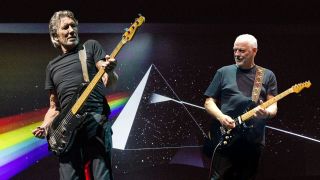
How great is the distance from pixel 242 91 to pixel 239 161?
19.5 inches

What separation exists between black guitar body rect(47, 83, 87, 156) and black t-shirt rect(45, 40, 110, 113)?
0.24ft

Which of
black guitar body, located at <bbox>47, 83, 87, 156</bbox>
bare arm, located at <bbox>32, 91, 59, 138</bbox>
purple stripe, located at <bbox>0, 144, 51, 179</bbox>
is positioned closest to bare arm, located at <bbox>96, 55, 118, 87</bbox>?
black guitar body, located at <bbox>47, 83, 87, 156</bbox>

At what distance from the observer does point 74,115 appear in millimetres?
2984

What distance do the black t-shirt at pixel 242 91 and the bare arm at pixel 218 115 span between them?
2.7 inches

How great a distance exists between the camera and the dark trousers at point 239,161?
3.46 metres

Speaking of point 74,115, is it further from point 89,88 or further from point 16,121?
point 16,121

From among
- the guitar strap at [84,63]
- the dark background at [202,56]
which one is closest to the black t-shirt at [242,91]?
the dark background at [202,56]

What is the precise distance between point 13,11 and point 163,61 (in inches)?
54.6

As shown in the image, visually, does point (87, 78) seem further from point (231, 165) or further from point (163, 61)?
point (163, 61)

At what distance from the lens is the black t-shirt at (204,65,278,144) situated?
345 cm

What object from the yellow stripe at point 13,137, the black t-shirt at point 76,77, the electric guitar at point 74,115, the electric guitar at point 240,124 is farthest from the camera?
the yellow stripe at point 13,137

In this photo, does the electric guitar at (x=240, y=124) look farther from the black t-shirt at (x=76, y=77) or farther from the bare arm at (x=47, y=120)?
the bare arm at (x=47, y=120)

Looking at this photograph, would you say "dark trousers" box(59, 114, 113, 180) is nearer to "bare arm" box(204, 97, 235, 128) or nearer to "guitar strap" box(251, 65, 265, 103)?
"bare arm" box(204, 97, 235, 128)

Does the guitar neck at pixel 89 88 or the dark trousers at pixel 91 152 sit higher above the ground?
the guitar neck at pixel 89 88
